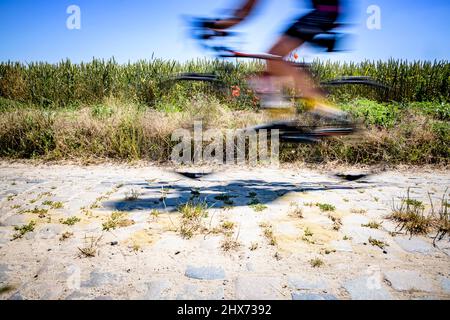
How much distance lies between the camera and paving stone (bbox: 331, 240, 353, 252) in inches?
99.8

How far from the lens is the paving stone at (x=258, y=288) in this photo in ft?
6.23

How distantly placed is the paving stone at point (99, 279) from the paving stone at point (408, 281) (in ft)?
6.81

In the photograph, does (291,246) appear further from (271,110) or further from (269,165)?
(269,165)

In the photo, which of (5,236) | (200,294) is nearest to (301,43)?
(200,294)

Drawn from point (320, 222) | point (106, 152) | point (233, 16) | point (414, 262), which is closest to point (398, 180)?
point (320, 222)

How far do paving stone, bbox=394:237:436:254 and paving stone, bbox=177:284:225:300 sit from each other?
5.98 ft

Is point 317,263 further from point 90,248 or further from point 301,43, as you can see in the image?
point 301,43

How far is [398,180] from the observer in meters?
5.30

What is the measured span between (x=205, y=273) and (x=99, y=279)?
2.64 feet

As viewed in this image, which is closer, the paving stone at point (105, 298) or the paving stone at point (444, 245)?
the paving stone at point (105, 298)

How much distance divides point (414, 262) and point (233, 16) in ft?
10.2

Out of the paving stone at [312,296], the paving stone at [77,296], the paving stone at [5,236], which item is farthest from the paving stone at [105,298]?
the paving stone at [5,236]

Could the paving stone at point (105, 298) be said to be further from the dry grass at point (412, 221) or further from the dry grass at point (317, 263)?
the dry grass at point (412, 221)
